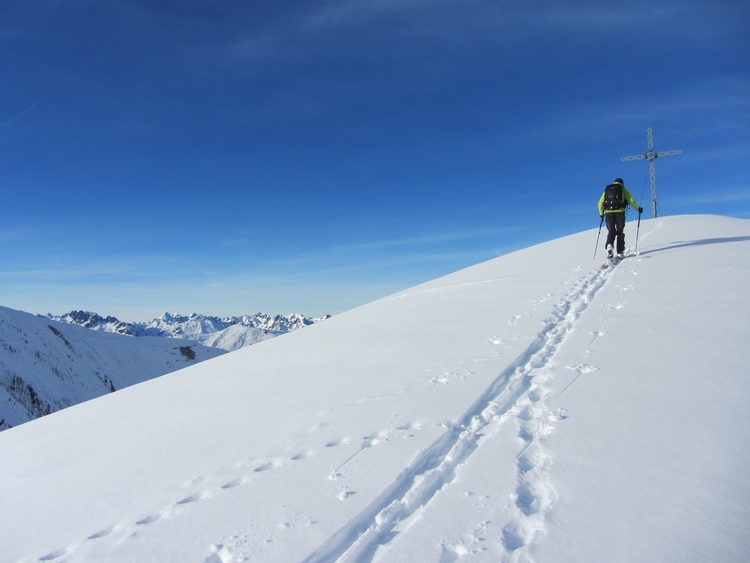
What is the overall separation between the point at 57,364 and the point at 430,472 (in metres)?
94.5

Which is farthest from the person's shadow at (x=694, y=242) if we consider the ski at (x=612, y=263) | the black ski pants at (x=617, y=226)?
the ski at (x=612, y=263)

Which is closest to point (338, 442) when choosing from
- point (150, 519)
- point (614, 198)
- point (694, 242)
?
point (150, 519)

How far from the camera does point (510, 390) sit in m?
4.96

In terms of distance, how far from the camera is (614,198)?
12812 millimetres

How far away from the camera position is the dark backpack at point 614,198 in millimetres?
12758

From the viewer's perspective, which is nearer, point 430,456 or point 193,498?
point 193,498

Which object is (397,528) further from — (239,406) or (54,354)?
(54,354)

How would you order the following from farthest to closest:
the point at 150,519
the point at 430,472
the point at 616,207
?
1. the point at 616,207
2. the point at 430,472
3. the point at 150,519

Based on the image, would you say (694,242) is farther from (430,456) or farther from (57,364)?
(57,364)

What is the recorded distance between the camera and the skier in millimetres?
12703

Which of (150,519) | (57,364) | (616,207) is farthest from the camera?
(57,364)

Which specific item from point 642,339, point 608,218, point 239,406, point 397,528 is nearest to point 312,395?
point 239,406

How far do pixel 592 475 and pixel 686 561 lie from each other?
824 millimetres

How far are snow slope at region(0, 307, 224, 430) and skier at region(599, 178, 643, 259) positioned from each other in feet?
209
